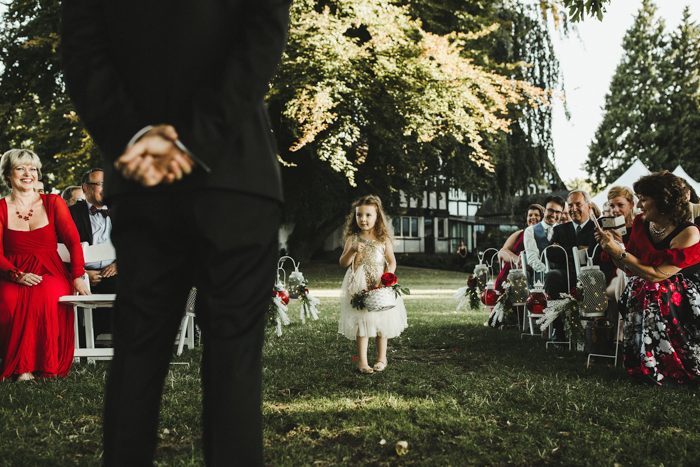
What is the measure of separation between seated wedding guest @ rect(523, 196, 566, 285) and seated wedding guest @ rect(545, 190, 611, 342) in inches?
17.6

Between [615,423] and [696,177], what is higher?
[696,177]

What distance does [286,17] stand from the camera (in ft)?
6.39

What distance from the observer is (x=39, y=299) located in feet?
20.8

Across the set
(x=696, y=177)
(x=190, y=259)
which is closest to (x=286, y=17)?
(x=190, y=259)

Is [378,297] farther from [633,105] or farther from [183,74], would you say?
[633,105]

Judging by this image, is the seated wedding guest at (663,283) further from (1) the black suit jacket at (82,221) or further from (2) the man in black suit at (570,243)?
(1) the black suit jacket at (82,221)

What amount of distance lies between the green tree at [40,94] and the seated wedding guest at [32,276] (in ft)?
38.3

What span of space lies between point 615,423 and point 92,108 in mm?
3751

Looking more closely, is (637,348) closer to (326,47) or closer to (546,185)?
(326,47)

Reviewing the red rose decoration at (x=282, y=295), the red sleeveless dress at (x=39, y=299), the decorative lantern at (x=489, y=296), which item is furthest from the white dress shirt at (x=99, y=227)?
the decorative lantern at (x=489, y=296)

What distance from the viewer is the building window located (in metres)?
54.3

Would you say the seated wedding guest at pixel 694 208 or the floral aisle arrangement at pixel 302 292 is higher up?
the seated wedding guest at pixel 694 208

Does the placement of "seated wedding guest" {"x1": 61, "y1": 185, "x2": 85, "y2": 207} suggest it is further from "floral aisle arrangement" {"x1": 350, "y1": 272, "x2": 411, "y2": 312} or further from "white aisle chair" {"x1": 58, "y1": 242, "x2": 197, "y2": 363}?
"floral aisle arrangement" {"x1": 350, "y1": 272, "x2": 411, "y2": 312}

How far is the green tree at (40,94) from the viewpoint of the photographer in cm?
1745
